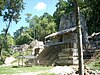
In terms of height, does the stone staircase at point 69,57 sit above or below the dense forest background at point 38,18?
below

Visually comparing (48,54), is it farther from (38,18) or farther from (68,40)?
(38,18)

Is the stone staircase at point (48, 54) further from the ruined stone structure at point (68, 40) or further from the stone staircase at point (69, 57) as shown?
the stone staircase at point (69, 57)

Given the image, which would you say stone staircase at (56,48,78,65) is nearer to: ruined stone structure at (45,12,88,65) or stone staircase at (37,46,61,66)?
ruined stone structure at (45,12,88,65)

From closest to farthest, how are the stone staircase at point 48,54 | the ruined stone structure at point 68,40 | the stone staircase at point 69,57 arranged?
the stone staircase at point 69,57
the ruined stone structure at point 68,40
the stone staircase at point 48,54

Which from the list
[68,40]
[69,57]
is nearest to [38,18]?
[68,40]

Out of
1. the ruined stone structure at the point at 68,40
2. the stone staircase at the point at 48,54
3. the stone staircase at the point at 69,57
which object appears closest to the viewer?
the stone staircase at the point at 69,57

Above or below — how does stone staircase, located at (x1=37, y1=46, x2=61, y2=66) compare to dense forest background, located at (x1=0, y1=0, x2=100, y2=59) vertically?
below

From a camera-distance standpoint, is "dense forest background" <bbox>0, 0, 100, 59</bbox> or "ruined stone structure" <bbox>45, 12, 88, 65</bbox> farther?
"dense forest background" <bbox>0, 0, 100, 59</bbox>

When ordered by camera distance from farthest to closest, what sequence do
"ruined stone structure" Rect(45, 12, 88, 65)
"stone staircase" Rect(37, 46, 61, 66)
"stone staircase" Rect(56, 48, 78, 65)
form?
"stone staircase" Rect(37, 46, 61, 66) < "ruined stone structure" Rect(45, 12, 88, 65) < "stone staircase" Rect(56, 48, 78, 65)

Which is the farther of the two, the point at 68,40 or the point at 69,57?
the point at 68,40

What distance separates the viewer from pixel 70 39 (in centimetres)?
4397

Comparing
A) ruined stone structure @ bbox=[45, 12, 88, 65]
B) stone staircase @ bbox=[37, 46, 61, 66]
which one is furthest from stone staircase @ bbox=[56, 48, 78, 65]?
stone staircase @ bbox=[37, 46, 61, 66]

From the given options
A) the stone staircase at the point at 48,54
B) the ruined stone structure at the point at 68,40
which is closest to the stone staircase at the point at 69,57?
the ruined stone structure at the point at 68,40

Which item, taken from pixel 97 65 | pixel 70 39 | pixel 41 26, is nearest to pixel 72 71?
pixel 97 65
